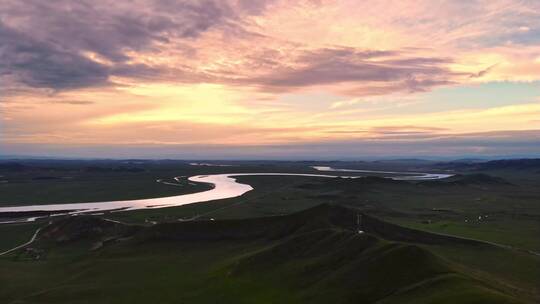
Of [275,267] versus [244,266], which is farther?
[244,266]

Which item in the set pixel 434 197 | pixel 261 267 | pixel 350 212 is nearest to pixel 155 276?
pixel 261 267

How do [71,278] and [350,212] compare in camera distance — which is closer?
[71,278]

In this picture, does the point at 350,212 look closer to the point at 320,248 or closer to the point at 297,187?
the point at 320,248

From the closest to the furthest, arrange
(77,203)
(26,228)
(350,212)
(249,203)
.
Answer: (350,212) < (26,228) < (249,203) < (77,203)

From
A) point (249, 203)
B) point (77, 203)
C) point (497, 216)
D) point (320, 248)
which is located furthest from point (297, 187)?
point (320, 248)

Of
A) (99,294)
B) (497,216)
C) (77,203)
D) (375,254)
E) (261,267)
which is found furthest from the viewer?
(77,203)

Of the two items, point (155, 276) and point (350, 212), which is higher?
point (350, 212)

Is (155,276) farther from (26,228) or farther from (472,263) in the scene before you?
(26,228)
